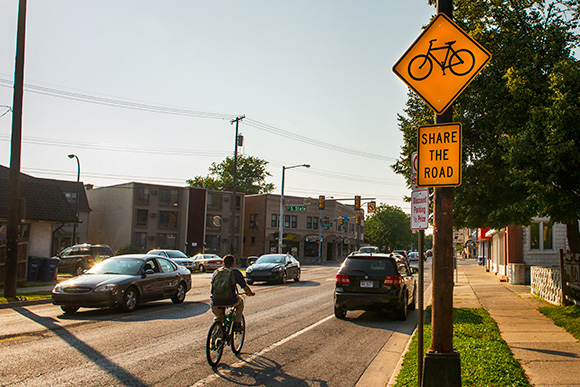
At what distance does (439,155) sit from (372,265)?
8150mm

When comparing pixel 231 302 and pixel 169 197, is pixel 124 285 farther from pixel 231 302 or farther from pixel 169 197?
pixel 169 197

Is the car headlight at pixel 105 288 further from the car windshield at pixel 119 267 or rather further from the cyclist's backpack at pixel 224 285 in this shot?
the cyclist's backpack at pixel 224 285

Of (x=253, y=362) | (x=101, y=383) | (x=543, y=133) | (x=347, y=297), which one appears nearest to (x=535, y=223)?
(x=543, y=133)

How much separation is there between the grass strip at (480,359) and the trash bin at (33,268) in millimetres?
19503

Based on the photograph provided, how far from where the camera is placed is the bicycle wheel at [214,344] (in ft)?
25.3

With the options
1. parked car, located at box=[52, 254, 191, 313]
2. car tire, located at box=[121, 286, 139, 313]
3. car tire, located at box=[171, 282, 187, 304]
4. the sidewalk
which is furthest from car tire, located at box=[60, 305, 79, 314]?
the sidewalk

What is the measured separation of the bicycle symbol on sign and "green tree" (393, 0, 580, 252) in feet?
25.5

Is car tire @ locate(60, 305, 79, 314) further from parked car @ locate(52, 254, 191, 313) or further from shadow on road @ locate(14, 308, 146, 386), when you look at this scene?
shadow on road @ locate(14, 308, 146, 386)

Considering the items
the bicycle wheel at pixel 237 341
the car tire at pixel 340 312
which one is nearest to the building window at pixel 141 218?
the car tire at pixel 340 312

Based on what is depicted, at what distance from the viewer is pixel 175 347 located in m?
Answer: 9.11

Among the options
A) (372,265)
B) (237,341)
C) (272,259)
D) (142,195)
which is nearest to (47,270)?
(272,259)

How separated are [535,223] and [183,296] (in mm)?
20466

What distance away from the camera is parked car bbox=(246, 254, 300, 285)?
24.3 metres

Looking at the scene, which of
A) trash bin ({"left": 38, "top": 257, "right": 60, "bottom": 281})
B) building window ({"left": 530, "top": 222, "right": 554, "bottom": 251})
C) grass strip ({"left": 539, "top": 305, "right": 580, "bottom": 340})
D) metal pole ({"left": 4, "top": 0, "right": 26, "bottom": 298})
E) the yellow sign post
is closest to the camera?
the yellow sign post
